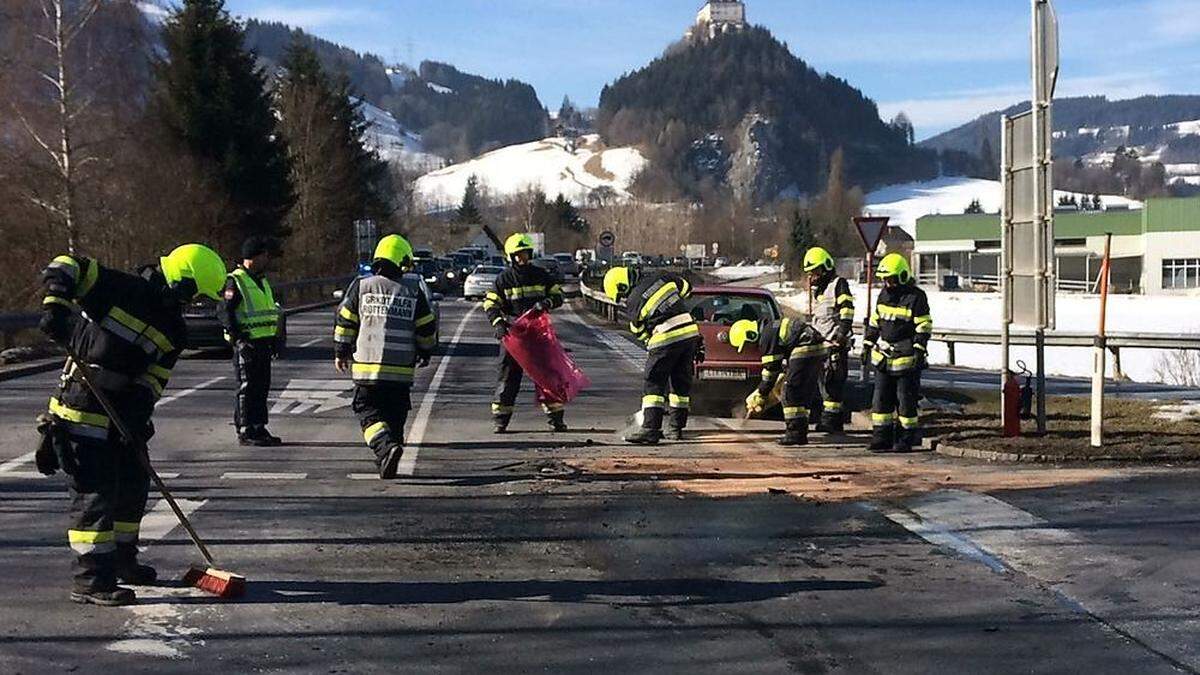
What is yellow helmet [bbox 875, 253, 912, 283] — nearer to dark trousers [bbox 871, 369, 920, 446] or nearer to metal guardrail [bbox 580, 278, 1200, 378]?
dark trousers [bbox 871, 369, 920, 446]

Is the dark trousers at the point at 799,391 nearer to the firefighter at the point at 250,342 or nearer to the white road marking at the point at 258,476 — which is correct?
the white road marking at the point at 258,476

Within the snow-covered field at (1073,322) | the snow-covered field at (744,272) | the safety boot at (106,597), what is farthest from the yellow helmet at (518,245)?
the snow-covered field at (744,272)

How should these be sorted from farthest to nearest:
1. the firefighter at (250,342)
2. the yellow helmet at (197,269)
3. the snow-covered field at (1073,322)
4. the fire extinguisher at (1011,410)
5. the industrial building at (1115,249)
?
the industrial building at (1115,249), the snow-covered field at (1073,322), the fire extinguisher at (1011,410), the firefighter at (250,342), the yellow helmet at (197,269)

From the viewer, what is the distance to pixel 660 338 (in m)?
12.5

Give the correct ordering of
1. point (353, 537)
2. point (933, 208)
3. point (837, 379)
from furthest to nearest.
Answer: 1. point (933, 208)
2. point (837, 379)
3. point (353, 537)

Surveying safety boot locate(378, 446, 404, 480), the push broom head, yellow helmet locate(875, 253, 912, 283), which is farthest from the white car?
the push broom head

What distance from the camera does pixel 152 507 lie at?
8773 millimetres

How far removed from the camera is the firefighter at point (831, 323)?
13234 mm

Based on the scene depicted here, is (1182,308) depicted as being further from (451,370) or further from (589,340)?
(451,370)

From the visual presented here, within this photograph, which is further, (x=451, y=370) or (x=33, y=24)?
(x=33, y=24)

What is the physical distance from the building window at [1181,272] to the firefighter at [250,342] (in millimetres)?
74390

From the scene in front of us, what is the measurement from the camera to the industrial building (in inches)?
3115

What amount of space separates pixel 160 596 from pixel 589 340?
75.5ft

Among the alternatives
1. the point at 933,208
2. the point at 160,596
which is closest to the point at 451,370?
the point at 160,596
